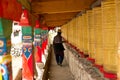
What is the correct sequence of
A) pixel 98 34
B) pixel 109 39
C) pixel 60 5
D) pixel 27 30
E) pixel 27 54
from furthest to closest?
pixel 27 54 → pixel 27 30 → pixel 60 5 → pixel 98 34 → pixel 109 39

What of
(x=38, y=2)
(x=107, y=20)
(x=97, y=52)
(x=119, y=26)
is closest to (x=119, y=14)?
(x=119, y=26)

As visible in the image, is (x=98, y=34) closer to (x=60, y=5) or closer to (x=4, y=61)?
(x=60, y=5)

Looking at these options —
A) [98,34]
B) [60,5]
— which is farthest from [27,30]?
[98,34]

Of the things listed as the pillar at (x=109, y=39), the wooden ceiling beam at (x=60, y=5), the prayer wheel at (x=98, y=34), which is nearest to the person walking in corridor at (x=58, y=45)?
the wooden ceiling beam at (x=60, y=5)

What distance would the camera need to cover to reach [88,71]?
6570 millimetres

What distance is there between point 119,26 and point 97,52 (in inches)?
96.7

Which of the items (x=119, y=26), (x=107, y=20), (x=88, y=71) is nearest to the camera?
(x=119, y=26)

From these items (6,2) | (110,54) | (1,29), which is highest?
(6,2)

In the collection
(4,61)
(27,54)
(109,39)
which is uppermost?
(109,39)

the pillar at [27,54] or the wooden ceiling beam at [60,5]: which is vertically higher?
the wooden ceiling beam at [60,5]

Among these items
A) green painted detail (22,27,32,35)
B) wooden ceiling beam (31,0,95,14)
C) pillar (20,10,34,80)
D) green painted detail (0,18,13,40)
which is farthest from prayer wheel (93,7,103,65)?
green painted detail (22,27,32,35)

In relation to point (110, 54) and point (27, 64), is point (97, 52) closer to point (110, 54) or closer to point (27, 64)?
point (110, 54)

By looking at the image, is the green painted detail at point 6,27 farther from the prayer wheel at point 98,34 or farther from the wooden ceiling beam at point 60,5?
the wooden ceiling beam at point 60,5

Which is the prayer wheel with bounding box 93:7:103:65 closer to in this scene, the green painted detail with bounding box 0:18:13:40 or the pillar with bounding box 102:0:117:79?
the pillar with bounding box 102:0:117:79
